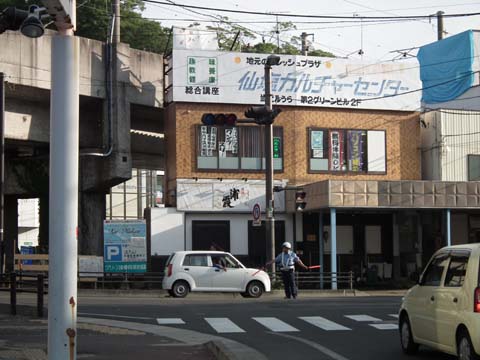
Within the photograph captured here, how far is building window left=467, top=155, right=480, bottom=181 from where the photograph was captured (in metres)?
34.8

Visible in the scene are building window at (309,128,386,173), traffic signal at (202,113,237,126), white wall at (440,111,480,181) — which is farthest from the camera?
white wall at (440,111,480,181)

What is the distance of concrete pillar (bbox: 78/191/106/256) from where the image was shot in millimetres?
34156

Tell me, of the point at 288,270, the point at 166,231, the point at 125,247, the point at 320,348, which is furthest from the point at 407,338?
the point at 166,231

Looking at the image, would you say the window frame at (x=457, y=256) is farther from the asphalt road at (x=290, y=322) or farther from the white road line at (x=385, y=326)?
the white road line at (x=385, y=326)

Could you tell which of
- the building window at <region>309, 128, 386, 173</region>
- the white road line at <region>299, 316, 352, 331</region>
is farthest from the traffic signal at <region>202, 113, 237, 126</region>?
the building window at <region>309, 128, 386, 173</region>

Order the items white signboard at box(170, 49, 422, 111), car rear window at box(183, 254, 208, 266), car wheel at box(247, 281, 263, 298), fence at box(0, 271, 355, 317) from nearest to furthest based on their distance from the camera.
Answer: car rear window at box(183, 254, 208, 266), car wheel at box(247, 281, 263, 298), fence at box(0, 271, 355, 317), white signboard at box(170, 49, 422, 111)

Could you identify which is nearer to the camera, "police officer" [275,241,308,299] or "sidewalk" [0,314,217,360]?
"sidewalk" [0,314,217,360]

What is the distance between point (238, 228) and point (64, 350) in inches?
1006

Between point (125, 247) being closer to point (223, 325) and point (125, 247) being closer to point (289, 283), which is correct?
point (289, 283)

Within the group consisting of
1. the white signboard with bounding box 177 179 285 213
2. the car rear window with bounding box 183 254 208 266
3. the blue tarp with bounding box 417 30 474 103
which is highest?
the blue tarp with bounding box 417 30 474 103

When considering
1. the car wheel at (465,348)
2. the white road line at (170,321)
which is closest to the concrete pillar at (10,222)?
the white road line at (170,321)

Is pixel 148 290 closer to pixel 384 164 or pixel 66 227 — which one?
pixel 384 164

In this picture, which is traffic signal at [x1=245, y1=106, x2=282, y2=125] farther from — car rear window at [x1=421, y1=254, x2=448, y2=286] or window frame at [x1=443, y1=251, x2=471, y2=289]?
window frame at [x1=443, y1=251, x2=471, y2=289]

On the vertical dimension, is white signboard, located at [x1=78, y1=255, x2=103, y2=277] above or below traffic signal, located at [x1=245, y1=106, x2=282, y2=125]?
below
